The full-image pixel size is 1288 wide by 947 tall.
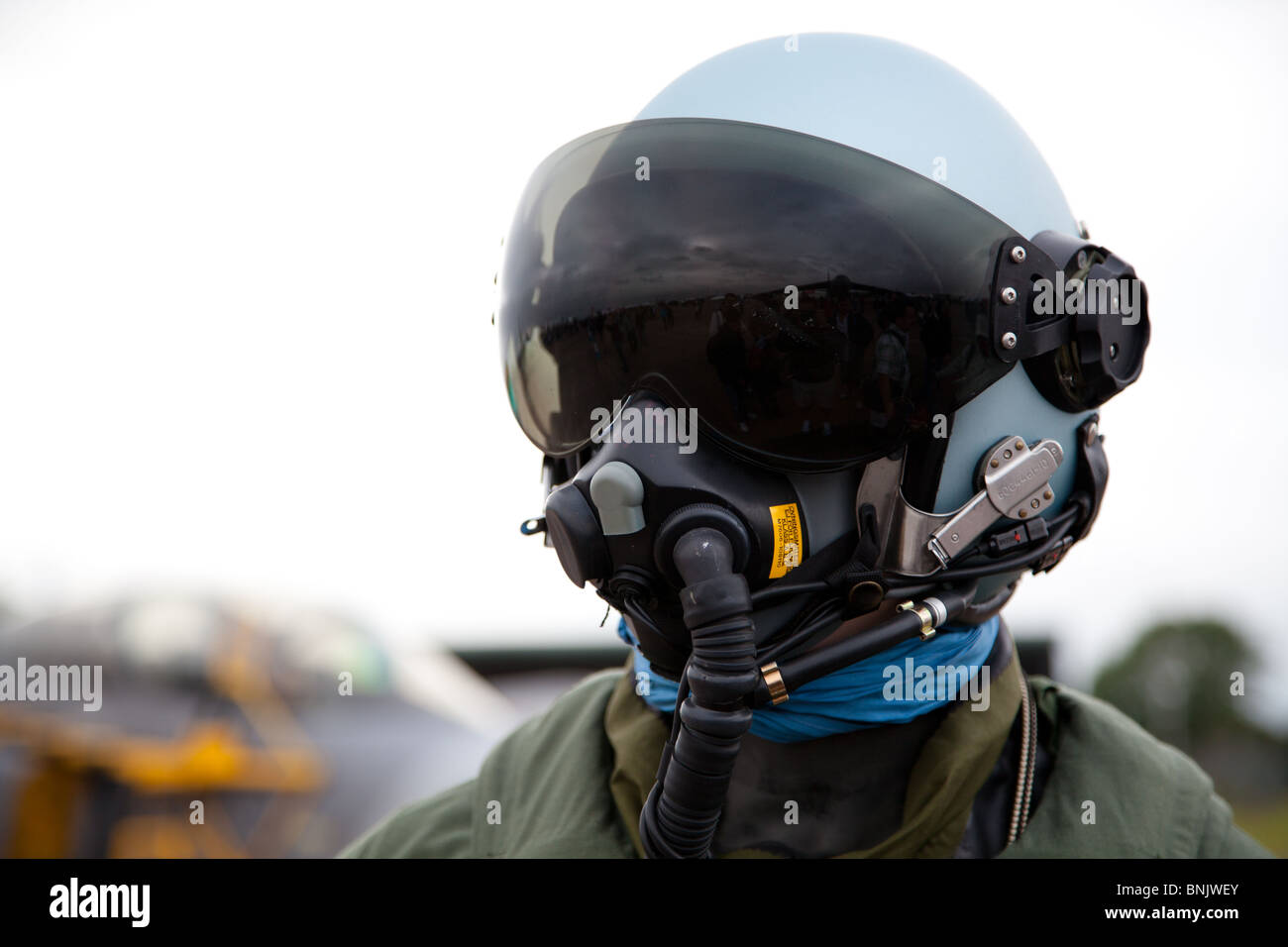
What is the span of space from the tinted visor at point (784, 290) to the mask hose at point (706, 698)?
0.58ft

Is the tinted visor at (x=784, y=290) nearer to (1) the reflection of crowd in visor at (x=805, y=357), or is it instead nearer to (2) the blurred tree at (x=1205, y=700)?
(1) the reflection of crowd in visor at (x=805, y=357)

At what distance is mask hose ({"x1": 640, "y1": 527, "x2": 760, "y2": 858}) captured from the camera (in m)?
1.27

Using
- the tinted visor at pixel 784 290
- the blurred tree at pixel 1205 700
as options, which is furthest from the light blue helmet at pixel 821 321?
the blurred tree at pixel 1205 700

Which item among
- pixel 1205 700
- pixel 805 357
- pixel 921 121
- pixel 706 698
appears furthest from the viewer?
pixel 1205 700

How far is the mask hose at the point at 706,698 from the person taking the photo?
127cm

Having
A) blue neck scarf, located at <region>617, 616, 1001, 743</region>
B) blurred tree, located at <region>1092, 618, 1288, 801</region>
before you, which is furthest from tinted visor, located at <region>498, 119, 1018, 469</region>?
blurred tree, located at <region>1092, 618, 1288, 801</region>

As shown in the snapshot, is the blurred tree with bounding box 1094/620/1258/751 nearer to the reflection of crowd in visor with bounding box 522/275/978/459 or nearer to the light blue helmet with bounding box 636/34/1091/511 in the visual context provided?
the light blue helmet with bounding box 636/34/1091/511

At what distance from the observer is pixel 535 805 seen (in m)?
1.75

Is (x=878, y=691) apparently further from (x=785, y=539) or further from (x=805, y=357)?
(x=805, y=357)

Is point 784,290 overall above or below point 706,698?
above

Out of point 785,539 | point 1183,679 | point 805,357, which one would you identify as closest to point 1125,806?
point 785,539

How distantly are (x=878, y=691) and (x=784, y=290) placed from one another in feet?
1.87

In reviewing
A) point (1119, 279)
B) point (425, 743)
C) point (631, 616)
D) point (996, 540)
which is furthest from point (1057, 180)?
point (425, 743)

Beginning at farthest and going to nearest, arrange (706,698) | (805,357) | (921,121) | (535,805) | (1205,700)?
(1205,700) < (535,805) < (921,121) < (805,357) < (706,698)
